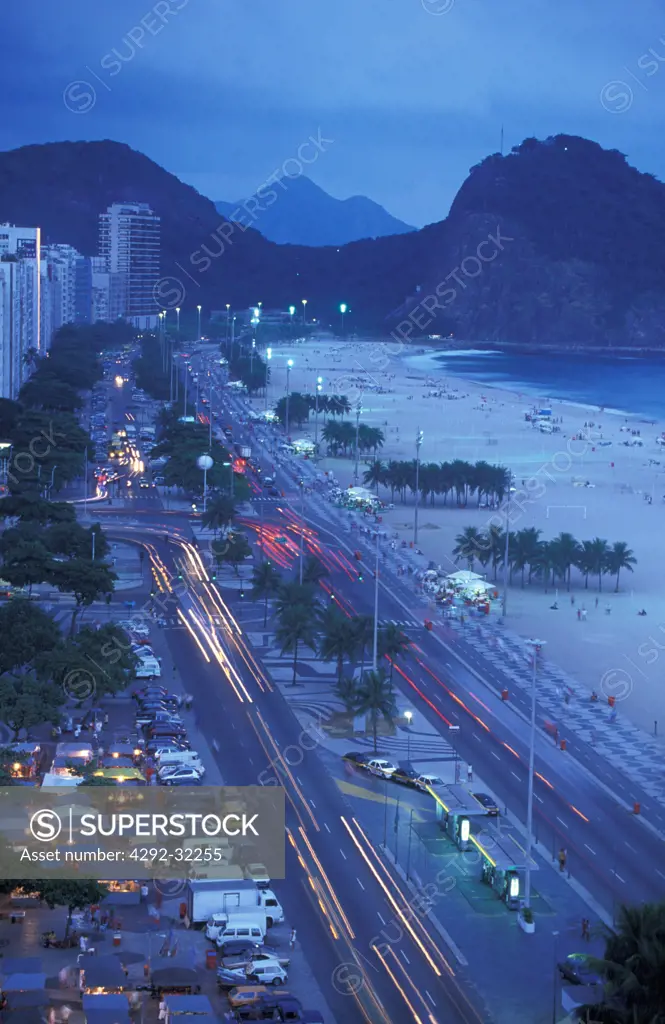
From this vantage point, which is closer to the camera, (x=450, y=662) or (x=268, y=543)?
(x=450, y=662)

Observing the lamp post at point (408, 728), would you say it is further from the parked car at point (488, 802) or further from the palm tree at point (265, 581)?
the palm tree at point (265, 581)

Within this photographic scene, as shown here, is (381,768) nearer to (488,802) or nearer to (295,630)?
(488,802)

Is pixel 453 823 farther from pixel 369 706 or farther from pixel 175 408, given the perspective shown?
pixel 175 408

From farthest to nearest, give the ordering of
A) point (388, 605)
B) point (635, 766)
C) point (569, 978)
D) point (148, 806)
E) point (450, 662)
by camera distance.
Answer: point (388, 605) < point (450, 662) < point (635, 766) < point (148, 806) < point (569, 978)

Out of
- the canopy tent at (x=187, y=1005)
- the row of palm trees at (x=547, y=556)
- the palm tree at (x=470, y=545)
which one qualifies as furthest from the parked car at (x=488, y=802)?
the palm tree at (x=470, y=545)

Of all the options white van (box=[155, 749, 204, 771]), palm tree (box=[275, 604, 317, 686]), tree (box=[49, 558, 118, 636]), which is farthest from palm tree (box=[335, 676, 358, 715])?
tree (box=[49, 558, 118, 636])

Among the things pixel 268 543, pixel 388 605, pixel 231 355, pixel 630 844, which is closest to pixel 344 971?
pixel 630 844
